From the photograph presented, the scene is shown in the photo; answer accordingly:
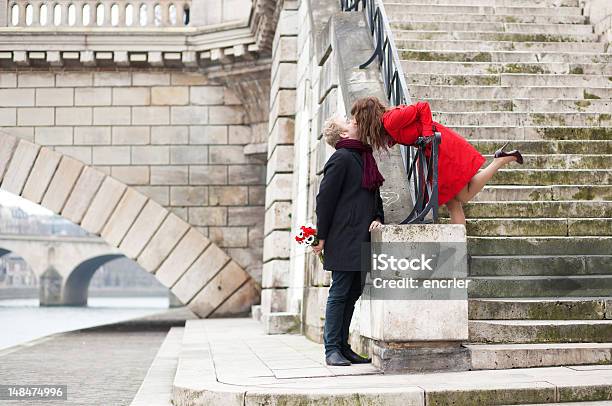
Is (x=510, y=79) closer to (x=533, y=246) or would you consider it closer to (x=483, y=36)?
(x=483, y=36)

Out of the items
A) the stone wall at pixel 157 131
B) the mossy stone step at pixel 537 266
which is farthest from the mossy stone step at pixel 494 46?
the stone wall at pixel 157 131

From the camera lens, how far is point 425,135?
5.39 meters

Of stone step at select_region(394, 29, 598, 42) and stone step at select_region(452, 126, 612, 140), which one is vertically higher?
stone step at select_region(394, 29, 598, 42)

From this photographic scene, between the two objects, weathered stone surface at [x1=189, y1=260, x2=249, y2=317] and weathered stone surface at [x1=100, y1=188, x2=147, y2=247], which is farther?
weathered stone surface at [x1=100, y1=188, x2=147, y2=247]

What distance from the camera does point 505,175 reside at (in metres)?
6.83

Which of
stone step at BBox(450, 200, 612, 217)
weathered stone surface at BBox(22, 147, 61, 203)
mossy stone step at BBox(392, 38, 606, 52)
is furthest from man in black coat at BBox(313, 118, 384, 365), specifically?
weathered stone surface at BBox(22, 147, 61, 203)

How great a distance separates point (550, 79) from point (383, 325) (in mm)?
4234

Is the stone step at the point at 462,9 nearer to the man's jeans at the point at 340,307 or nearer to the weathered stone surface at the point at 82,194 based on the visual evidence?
the man's jeans at the point at 340,307

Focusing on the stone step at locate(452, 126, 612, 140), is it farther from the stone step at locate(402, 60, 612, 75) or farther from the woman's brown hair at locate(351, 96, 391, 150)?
the woman's brown hair at locate(351, 96, 391, 150)

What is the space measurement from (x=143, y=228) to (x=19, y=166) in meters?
2.21

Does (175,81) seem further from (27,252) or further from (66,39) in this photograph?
(27,252)

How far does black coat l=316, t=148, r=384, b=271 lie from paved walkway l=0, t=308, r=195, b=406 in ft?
5.79

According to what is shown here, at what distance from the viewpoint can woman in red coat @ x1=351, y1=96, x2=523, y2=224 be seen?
543 centimetres

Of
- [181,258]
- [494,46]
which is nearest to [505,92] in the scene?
[494,46]
